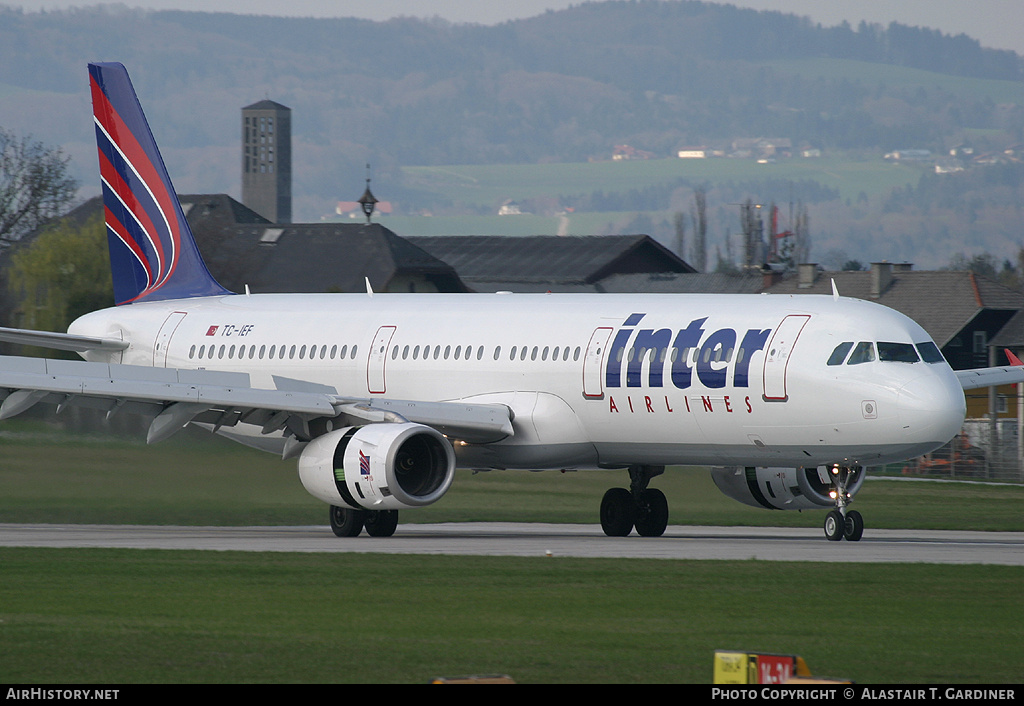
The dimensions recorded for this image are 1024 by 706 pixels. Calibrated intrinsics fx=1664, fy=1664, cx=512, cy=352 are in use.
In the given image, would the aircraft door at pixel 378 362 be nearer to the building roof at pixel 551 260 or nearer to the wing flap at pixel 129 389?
the wing flap at pixel 129 389

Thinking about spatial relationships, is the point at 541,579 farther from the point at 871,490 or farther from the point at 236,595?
the point at 871,490

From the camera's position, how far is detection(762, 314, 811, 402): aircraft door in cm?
2575

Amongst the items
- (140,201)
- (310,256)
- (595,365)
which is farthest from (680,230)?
(595,365)

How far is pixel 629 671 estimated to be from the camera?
12.8 m

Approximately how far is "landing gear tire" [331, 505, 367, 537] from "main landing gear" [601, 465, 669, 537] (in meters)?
4.43

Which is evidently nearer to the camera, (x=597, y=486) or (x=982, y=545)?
(x=982, y=545)

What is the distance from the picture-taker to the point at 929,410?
2469cm

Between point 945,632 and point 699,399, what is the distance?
37.4 feet

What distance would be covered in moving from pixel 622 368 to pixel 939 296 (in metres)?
60.6

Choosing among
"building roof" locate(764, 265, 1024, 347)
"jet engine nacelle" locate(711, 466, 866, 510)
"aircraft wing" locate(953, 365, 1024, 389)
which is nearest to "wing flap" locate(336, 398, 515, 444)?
"jet engine nacelle" locate(711, 466, 866, 510)

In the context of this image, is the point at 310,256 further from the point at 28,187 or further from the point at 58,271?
the point at 58,271

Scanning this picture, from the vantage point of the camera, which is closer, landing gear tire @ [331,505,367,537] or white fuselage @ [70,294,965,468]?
white fuselage @ [70,294,965,468]

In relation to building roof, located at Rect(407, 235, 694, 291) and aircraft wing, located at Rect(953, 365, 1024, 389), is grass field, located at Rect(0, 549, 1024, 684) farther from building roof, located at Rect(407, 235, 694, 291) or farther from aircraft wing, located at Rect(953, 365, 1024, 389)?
building roof, located at Rect(407, 235, 694, 291)
